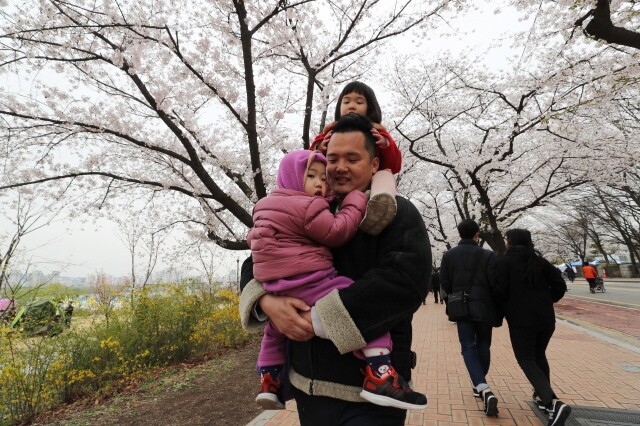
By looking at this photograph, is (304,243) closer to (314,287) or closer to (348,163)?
(314,287)

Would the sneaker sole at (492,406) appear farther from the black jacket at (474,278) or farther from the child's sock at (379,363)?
the child's sock at (379,363)

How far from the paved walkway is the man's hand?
2.97 meters

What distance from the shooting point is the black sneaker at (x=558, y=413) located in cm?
300

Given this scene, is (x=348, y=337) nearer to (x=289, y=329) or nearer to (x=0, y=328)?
(x=289, y=329)

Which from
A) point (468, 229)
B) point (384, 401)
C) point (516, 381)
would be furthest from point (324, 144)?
point (516, 381)

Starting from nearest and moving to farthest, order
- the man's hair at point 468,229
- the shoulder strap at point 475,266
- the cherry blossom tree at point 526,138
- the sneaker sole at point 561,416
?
the sneaker sole at point 561,416
the shoulder strap at point 475,266
the man's hair at point 468,229
the cherry blossom tree at point 526,138

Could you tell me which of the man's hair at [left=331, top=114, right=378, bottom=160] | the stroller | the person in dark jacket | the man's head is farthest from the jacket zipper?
the stroller

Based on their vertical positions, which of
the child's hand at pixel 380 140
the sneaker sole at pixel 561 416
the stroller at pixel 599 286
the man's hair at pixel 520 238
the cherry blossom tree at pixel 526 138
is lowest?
the sneaker sole at pixel 561 416

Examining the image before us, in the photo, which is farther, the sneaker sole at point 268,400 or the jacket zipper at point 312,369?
the sneaker sole at point 268,400

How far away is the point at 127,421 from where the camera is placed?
3.96 meters

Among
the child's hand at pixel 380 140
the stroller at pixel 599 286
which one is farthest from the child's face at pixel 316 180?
the stroller at pixel 599 286

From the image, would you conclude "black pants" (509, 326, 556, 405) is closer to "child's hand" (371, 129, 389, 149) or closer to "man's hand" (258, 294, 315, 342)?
"child's hand" (371, 129, 389, 149)

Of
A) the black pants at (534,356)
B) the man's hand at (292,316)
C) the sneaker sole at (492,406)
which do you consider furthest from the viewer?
the sneaker sole at (492,406)

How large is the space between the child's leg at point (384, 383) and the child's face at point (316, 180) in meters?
0.58
